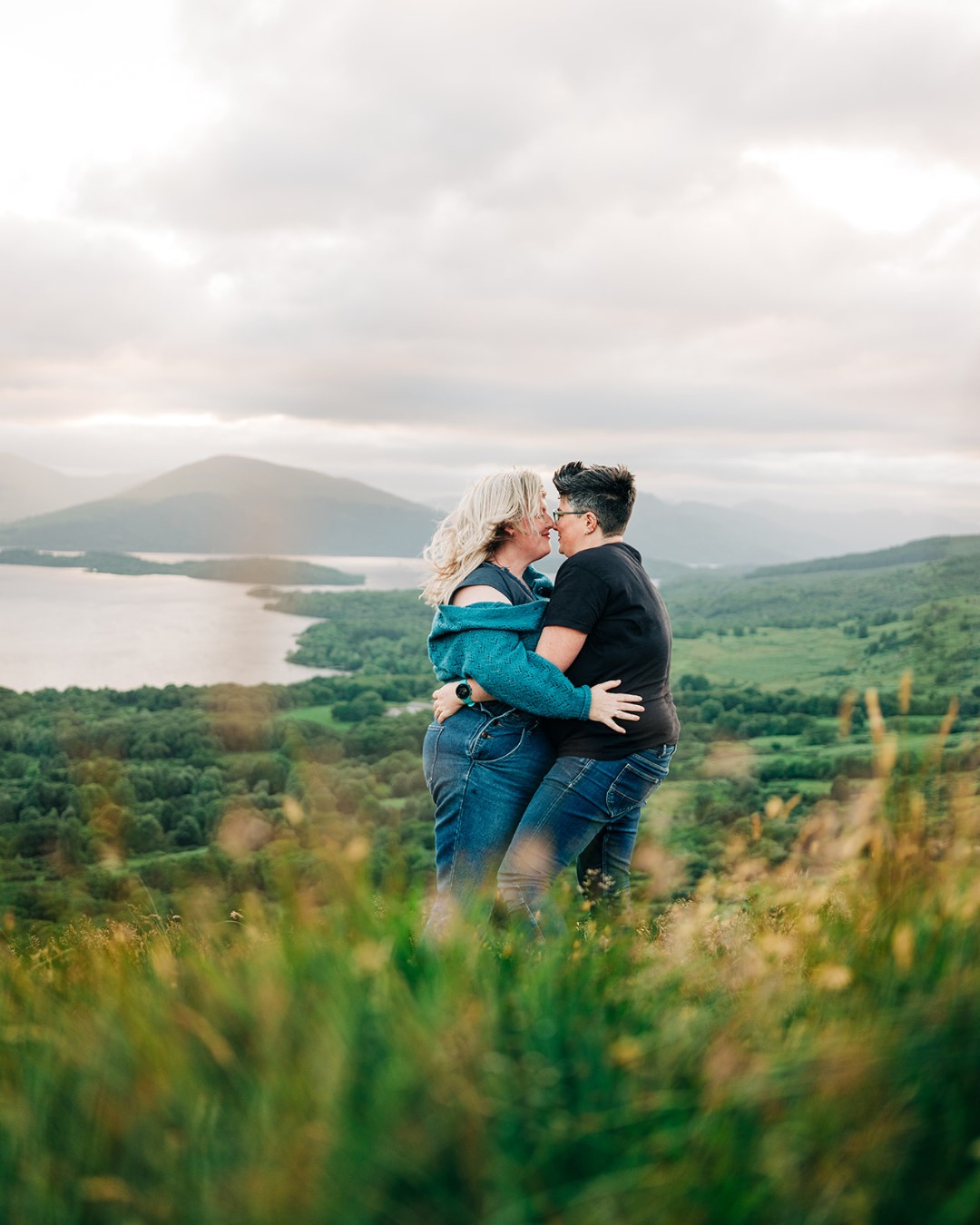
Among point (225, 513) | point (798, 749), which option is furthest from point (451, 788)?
→ point (225, 513)

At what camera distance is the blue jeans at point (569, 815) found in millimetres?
3648

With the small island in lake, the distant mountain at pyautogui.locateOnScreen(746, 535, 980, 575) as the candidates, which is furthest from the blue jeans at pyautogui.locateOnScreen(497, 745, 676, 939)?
the distant mountain at pyautogui.locateOnScreen(746, 535, 980, 575)

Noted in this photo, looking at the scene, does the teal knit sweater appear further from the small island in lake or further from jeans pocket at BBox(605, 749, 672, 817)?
the small island in lake

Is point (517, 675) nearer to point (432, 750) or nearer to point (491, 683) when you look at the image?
point (491, 683)

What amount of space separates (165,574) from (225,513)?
3500 centimetres

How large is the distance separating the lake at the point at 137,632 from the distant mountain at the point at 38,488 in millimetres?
35788

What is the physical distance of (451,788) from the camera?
151 inches

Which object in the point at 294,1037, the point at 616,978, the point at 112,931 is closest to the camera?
the point at 294,1037

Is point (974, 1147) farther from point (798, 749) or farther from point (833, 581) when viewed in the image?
point (833, 581)

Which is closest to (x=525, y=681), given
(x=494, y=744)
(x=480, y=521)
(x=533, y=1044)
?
(x=494, y=744)

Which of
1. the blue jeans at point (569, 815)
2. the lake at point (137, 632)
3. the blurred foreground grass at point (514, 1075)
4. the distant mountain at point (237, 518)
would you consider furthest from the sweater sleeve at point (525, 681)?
the distant mountain at point (237, 518)

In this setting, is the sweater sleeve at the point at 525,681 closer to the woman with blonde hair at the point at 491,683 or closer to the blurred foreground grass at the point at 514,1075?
the woman with blonde hair at the point at 491,683

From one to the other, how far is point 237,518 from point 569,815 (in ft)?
486

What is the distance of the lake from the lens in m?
83.4
